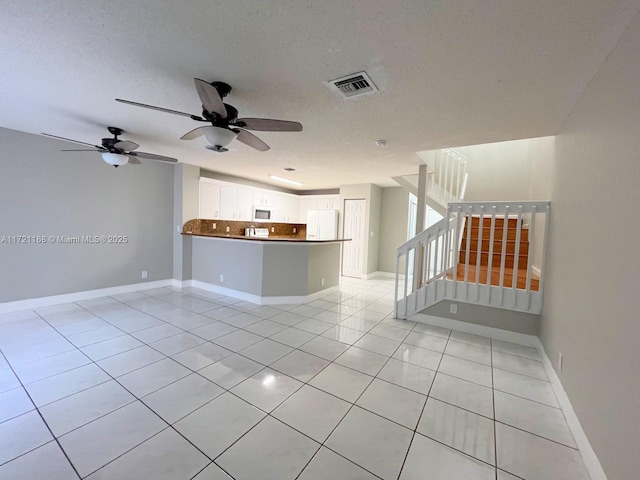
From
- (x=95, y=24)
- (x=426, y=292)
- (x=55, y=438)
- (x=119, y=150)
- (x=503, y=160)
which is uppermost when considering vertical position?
(x=503, y=160)

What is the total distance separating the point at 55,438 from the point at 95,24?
246 cm

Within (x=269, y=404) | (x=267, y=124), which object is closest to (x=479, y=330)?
(x=269, y=404)

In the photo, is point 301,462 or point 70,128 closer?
point 301,462

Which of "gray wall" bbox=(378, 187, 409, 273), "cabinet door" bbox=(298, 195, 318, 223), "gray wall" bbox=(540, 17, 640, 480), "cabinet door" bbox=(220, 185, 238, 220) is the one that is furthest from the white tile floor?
"cabinet door" bbox=(298, 195, 318, 223)

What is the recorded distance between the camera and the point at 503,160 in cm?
516

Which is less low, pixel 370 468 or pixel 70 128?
pixel 70 128

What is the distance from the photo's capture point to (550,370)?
7.63ft

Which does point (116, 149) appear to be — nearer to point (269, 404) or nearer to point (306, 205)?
point (269, 404)

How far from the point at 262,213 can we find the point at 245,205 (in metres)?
0.53

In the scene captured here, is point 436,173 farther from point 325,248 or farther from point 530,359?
point 530,359

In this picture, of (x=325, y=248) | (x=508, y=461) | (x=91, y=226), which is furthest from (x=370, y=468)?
(x=91, y=226)

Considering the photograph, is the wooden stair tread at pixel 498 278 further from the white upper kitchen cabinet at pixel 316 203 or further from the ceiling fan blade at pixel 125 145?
the ceiling fan blade at pixel 125 145

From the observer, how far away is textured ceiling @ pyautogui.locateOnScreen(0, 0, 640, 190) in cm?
136

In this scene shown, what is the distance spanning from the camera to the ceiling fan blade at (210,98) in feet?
5.46
